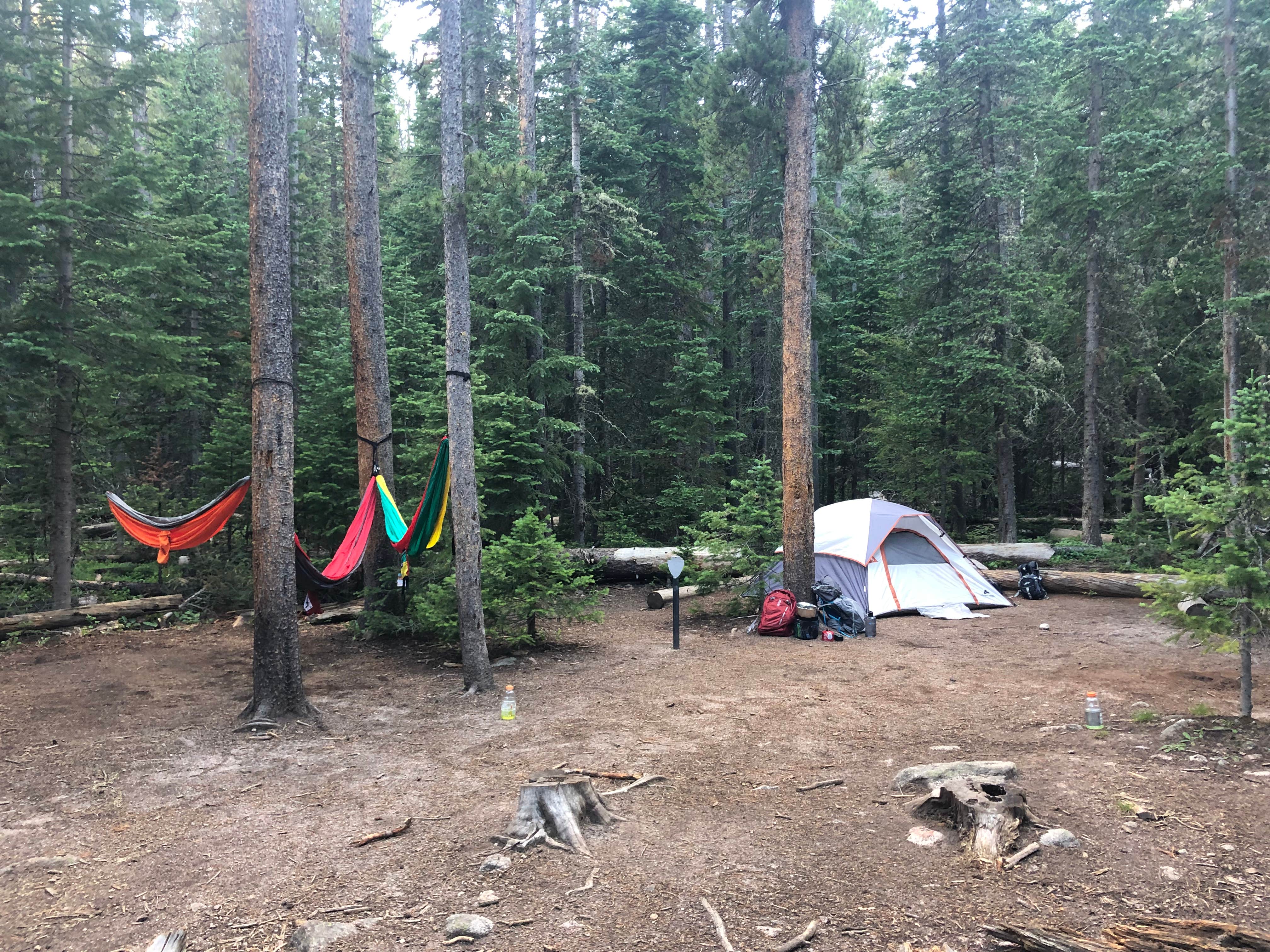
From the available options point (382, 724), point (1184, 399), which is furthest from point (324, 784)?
point (1184, 399)

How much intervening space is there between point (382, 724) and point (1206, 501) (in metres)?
7.00

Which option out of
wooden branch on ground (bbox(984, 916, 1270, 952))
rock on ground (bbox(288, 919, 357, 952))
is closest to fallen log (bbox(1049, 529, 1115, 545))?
wooden branch on ground (bbox(984, 916, 1270, 952))

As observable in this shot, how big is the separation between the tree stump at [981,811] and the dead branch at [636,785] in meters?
1.58

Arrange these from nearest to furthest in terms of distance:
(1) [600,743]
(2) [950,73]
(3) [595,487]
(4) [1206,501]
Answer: (1) [600,743], (4) [1206,501], (2) [950,73], (3) [595,487]

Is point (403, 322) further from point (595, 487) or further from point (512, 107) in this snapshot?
point (512, 107)

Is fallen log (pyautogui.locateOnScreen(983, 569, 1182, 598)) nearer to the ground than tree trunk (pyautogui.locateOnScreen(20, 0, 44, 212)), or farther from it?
nearer to the ground

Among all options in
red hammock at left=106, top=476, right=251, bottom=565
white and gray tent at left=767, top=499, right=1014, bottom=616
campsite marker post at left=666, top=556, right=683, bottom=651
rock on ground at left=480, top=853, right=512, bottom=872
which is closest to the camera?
rock on ground at left=480, top=853, right=512, bottom=872

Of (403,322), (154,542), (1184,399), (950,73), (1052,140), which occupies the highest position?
(950,73)

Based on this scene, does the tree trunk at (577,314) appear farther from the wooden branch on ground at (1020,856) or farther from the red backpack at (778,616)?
the wooden branch on ground at (1020,856)

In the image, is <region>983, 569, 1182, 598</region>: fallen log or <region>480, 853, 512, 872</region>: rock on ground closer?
<region>480, 853, 512, 872</region>: rock on ground

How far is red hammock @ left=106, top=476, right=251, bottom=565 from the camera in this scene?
343 inches

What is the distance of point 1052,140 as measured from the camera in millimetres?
15531

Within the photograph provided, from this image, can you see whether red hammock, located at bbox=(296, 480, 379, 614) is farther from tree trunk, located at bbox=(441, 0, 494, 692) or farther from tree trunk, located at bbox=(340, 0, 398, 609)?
tree trunk, located at bbox=(441, 0, 494, 692)

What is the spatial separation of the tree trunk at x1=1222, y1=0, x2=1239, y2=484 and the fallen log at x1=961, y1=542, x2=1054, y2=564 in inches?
134
